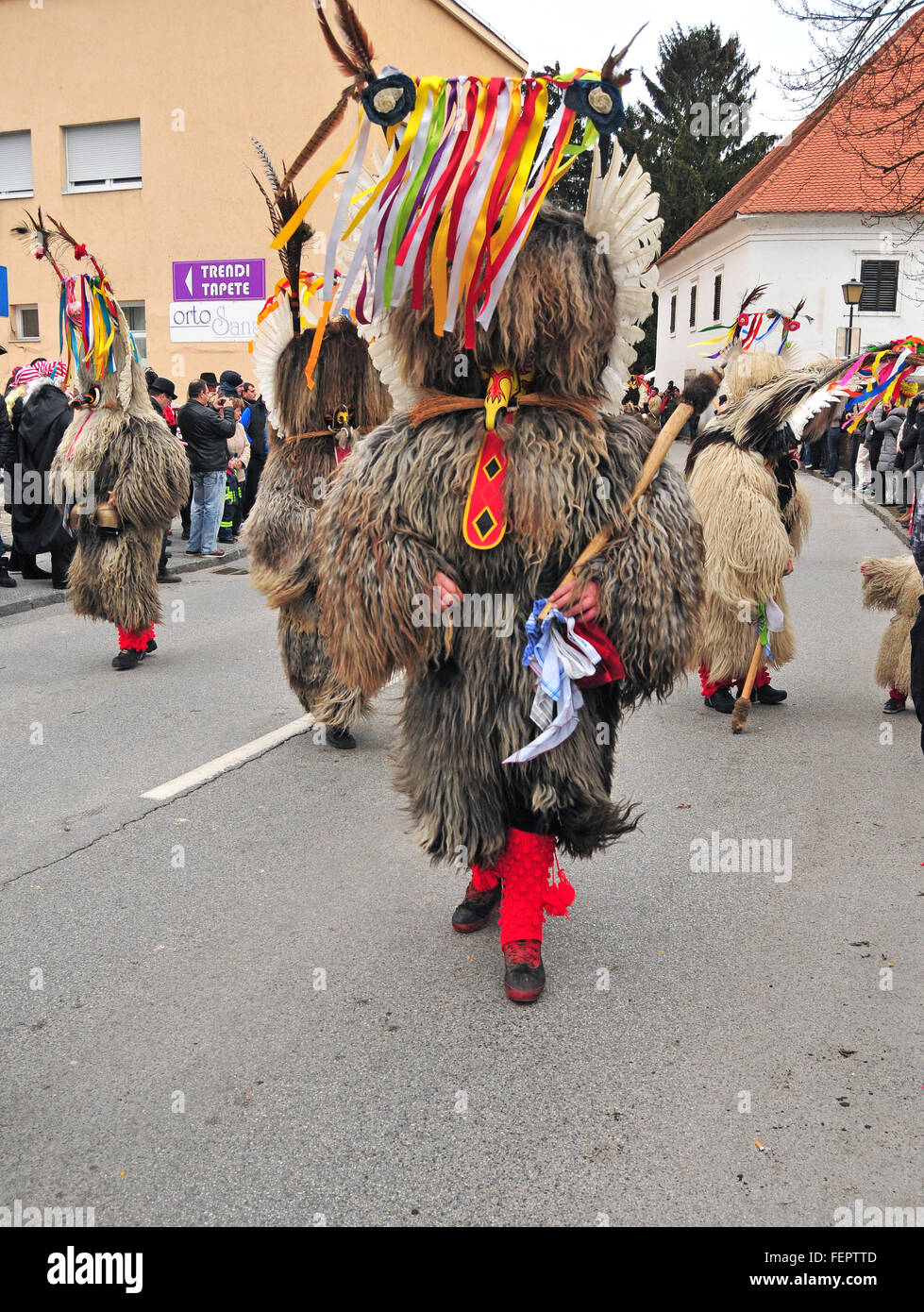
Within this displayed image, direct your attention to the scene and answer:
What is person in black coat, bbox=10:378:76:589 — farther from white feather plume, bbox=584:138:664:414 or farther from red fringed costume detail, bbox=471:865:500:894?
white feather plume, bbox=584:138:664:414

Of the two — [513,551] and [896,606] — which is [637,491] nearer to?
[513,551]

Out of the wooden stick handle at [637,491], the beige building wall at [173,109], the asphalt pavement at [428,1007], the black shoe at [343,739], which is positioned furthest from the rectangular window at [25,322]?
the wooden stick handle at [637,491]

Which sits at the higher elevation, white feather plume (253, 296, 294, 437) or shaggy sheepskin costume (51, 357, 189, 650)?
white feather plume (253, 296, 294, 437)

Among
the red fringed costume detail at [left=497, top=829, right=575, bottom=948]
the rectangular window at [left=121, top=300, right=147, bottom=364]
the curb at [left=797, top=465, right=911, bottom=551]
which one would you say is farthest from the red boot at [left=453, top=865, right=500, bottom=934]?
the rectangular window at [left=121, top=300, right=147, bottom=364]

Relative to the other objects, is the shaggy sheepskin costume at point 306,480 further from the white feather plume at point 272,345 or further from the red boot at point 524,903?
the red boot at point 524,903

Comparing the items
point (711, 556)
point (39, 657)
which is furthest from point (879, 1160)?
point (39, 657)

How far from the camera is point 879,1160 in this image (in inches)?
97.6

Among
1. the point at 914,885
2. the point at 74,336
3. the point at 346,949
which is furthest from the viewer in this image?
the point at 74,336

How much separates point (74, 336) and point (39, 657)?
2.26 m

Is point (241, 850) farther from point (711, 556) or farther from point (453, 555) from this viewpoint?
point (711, 556)

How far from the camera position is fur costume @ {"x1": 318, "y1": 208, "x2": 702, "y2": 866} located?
3018 mm

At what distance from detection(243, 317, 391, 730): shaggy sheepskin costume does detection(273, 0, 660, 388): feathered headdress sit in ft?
7.89

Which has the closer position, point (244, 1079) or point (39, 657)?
point (244, 1079)
